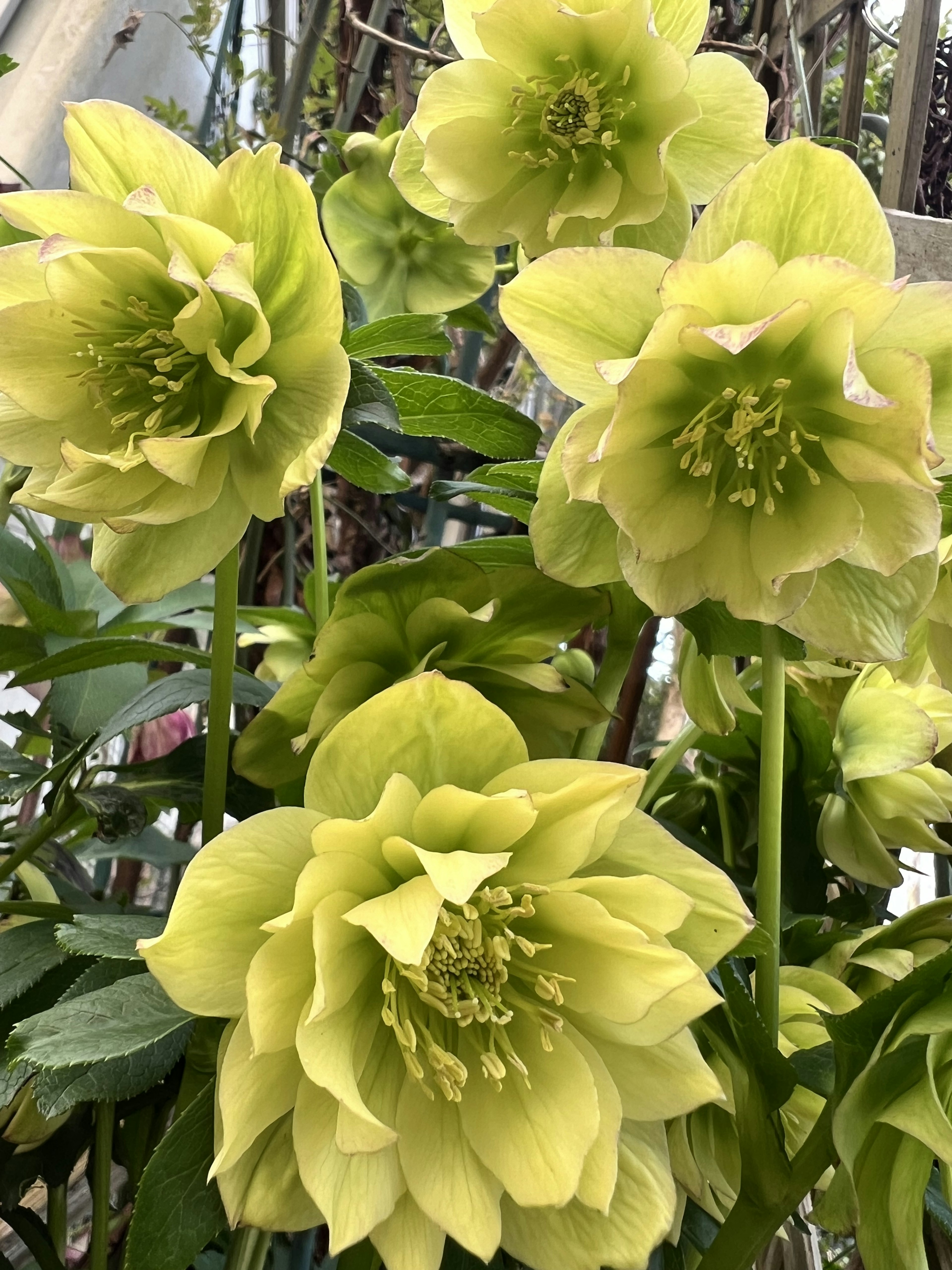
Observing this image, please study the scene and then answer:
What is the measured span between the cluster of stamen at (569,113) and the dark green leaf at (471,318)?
157 millimetres

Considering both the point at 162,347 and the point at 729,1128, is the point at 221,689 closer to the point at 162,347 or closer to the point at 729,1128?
the point at 162,347

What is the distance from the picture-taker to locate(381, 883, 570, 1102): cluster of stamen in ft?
0.92

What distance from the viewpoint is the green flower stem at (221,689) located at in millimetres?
298

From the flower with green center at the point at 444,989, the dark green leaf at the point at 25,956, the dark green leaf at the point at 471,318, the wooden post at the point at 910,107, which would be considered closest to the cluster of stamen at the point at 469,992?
the flower with green center at the point at 444,989

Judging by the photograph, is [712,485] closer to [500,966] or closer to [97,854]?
[500,966]

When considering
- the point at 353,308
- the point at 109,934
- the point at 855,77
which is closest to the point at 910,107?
the point at 855,77

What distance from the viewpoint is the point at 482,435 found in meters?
0.36

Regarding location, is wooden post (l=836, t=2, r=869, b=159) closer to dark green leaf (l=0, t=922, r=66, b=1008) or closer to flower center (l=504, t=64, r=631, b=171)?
flower center (l=504, t=64, r=631, b=171)

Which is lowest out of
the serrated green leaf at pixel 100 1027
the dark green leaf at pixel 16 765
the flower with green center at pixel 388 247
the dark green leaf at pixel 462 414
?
the dark green leaf at pixel 16 765

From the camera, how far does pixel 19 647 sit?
1.45ft

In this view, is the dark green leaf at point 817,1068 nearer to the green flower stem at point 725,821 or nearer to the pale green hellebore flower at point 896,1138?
the pale green hellebore flower at point 896,1138

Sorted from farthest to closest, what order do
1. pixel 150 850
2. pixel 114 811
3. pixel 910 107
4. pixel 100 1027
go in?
pixel 910 107 → pixel 150 850 → pixel 114 811 → pixel 100 1027

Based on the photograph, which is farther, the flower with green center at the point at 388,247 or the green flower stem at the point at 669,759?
the flower with green center at the point at 388,247

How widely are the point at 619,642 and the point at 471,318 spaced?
257 millimetres
